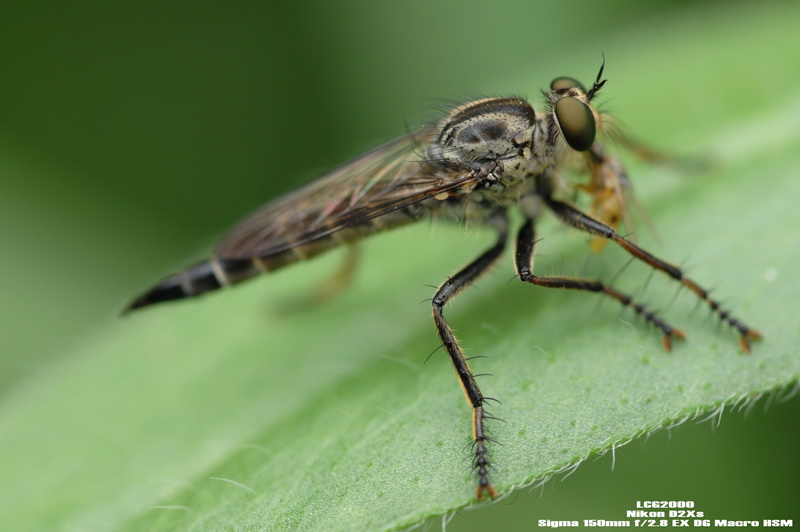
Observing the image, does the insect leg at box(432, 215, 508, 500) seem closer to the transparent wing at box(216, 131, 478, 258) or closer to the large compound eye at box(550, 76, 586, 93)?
the transparent wing at box(216, 131, 478, 258)

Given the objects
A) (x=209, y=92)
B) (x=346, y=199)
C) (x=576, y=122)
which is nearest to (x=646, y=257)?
(x=576, y=122)

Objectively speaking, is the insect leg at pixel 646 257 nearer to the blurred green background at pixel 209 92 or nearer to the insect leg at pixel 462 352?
the insect leg at pixel 462 352

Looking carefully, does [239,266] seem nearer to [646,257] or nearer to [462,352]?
[462,352]

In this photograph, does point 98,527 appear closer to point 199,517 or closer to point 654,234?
point 199,517

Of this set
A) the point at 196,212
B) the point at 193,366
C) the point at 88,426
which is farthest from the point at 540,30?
the point at 88,426

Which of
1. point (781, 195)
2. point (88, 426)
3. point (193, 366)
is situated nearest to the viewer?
point (781, 195)

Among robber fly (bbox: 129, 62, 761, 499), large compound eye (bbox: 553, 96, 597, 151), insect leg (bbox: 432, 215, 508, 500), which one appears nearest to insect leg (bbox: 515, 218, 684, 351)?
robber fly (bbox: 129, 62, 761, 499)
